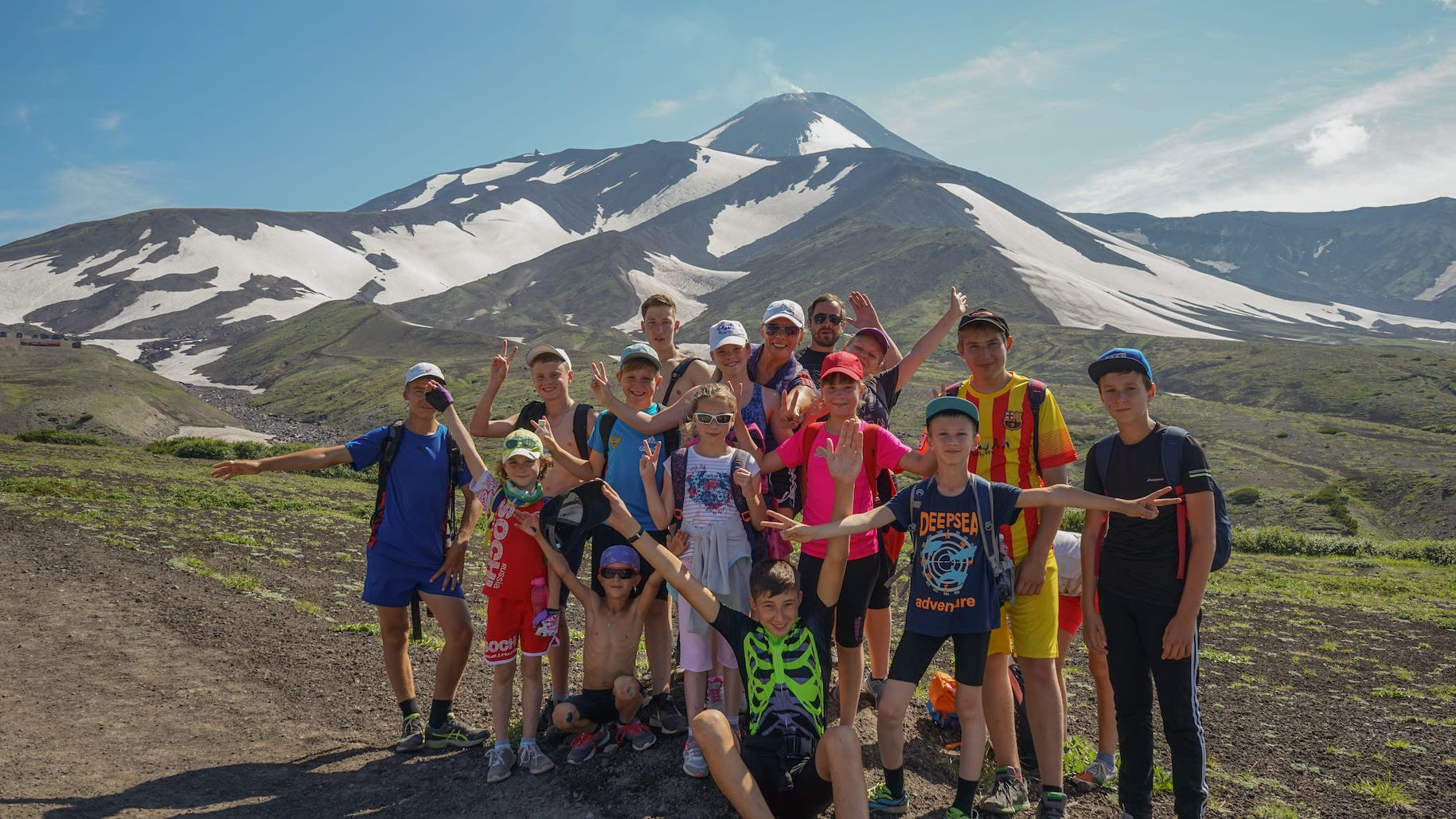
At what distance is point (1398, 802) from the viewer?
6.55 metres

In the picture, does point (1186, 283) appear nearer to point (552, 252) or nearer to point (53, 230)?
point (552, 252)

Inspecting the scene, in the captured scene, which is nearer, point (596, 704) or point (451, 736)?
point (596, 704)

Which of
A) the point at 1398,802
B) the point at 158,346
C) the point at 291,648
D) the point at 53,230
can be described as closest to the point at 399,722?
the point at 291,648

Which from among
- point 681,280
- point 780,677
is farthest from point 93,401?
point 681,280

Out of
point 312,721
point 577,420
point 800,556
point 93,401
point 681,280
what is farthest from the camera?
point 681,280

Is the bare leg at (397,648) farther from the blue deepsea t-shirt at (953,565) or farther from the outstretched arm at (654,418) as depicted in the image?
the blue deepsea t-shirt at (953,565)

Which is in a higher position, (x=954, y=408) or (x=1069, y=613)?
(x=954, y=408)

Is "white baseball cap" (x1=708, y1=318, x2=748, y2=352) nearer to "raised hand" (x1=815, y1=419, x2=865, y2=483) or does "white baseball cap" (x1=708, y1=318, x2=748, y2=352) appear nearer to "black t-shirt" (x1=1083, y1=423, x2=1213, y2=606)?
"raised hand" (x1=815, y1=419, x2=865, y2=483)

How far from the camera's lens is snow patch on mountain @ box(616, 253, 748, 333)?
147m

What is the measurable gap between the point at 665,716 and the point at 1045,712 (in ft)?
8.96

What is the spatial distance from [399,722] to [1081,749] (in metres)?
5.83

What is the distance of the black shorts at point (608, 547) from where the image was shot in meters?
6.28

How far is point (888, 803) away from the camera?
5.40 m

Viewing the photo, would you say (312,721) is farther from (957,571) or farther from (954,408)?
(954,408)
